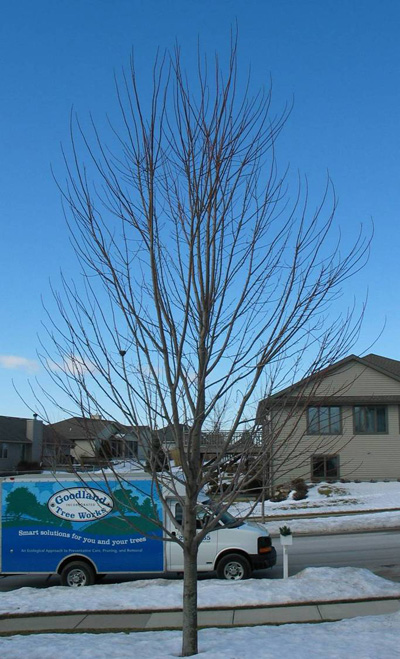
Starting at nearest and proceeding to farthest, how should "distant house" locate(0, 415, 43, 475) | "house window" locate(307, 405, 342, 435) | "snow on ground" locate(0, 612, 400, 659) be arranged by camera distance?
1. "house window" locate(307, 405, 342, 435)
2. "snow on ground" locate(0, 612, 400, 659)
3. "distant house" locate(0, 415, 43, 475)

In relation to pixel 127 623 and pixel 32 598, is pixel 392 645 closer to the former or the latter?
pixel 127 623

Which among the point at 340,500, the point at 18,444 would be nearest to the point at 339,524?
the point at 340,500

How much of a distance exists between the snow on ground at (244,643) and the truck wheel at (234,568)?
4536mm

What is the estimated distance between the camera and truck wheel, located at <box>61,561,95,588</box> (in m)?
14.4

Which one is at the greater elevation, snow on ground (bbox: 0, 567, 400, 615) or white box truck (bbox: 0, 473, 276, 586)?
white box truck (bbox: 0, 473, 276, 586)

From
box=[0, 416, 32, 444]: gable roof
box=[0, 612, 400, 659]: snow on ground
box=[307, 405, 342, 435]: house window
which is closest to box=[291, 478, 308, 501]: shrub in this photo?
box=[307, 405, 342, 435]: house window

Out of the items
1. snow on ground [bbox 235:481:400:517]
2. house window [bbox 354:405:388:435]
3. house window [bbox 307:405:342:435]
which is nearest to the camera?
house window [bbox 307:405:342:435]

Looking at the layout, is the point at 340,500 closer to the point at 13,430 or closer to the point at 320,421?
the point at 320,421

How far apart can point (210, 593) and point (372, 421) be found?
2827 cm

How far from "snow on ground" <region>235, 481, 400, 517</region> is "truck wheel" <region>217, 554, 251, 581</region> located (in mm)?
14014

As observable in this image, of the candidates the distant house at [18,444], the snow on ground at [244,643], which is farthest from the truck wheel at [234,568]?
the distant house at [18,444]

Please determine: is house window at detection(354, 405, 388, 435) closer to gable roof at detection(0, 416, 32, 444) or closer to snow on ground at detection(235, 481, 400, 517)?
snow on ground at detection(235, 481, 400, 517)

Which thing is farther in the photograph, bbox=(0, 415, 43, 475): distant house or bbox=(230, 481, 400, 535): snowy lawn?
bbox=(0, 415, 43, 475): distant house

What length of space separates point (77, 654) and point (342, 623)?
148 inches
